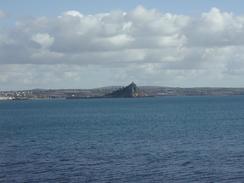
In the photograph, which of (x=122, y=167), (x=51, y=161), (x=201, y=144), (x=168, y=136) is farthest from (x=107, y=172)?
(x=168, y=136)

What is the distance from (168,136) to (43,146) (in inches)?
897

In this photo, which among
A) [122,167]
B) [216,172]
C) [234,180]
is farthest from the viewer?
[122,167]

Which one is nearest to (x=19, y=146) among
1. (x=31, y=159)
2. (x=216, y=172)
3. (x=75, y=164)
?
(x=31, y=159)

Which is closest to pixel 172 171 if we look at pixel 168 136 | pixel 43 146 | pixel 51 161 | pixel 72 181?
pixel 72 181

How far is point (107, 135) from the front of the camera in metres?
101

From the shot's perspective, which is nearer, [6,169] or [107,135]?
[6,169]

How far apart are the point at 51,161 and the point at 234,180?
2202 centimetres

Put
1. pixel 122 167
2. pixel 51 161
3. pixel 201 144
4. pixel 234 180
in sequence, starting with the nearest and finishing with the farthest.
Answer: pixel 234 180 → pixel 122 167 → pixel 51 161 → pixel 201 144

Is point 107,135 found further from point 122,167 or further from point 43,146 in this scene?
point 122,167

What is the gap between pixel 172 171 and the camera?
56.4 m

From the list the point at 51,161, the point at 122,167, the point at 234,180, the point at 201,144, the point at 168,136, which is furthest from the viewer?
the point at 168,136

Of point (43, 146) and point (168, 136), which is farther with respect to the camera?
point (168, 136)

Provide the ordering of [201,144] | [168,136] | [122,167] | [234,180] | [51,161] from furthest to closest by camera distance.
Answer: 1. [168,136]
2. [201,144]
3. [51,161]
4. [122,167]
5. [234,180]

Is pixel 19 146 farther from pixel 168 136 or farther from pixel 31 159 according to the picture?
pixel 168 136
